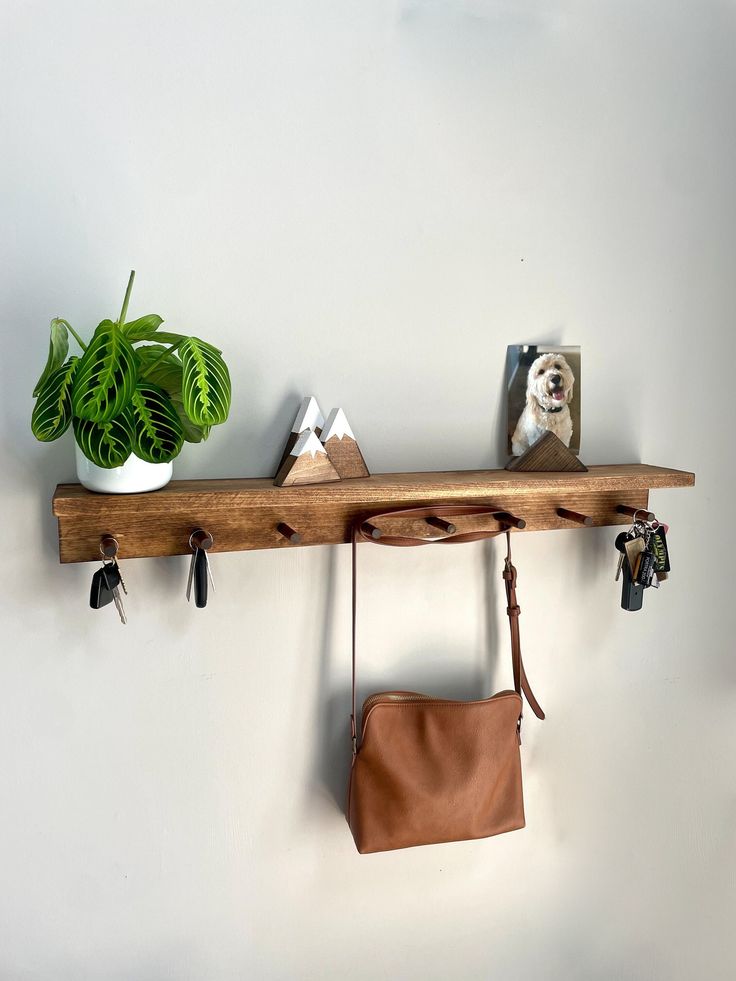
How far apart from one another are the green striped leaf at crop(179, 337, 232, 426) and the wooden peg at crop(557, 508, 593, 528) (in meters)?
0.50

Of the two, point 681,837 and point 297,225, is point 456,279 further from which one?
point 681,837

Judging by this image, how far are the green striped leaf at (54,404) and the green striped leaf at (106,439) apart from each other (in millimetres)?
19

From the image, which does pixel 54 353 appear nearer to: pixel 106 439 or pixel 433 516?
pixel 106 439

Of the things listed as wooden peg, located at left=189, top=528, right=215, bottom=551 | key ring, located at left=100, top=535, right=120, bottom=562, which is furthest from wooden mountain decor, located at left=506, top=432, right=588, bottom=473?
key ring, located at left=100, top=535, right=120, bottom=562

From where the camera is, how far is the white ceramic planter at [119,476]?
82 cm

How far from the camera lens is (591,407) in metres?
1.11

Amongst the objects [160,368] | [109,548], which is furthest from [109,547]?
[160,368]

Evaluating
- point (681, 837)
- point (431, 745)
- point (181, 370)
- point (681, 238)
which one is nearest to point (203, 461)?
point (181, 370)

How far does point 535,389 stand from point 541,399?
0.05 feet

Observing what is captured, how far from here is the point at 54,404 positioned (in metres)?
0.77

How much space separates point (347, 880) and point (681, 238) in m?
1.04

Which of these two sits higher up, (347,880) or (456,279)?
(456,279)

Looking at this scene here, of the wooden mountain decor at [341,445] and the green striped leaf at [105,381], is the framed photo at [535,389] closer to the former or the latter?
the wooden mountain decor at [341,445]

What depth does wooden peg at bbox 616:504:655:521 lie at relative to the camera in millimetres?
1068
